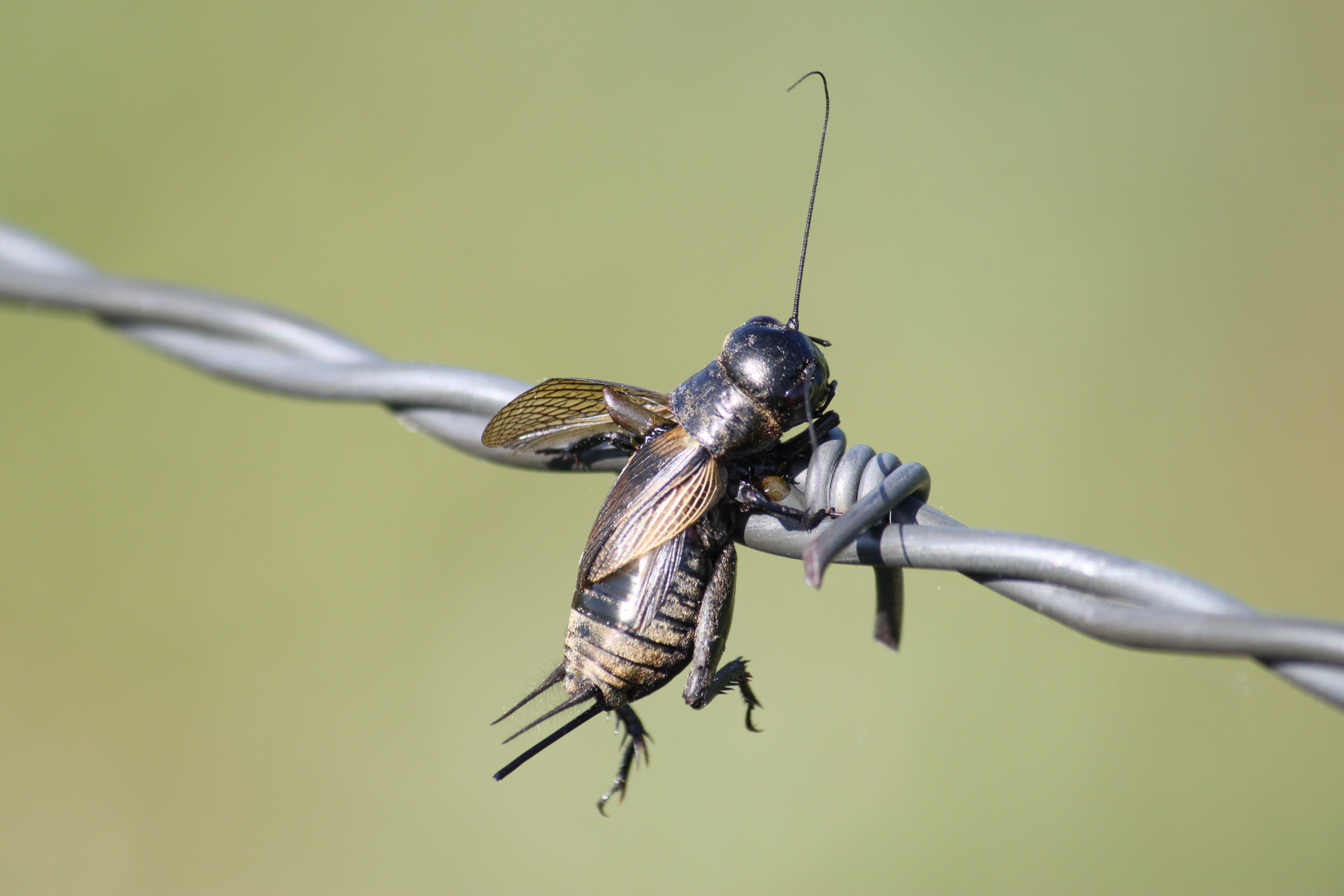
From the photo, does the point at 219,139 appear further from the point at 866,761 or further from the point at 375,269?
the point at 866,761

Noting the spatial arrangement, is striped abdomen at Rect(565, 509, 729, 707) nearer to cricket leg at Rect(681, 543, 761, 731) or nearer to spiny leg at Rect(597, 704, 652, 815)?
cricket leg at Rect(681, 543, 761, 731)

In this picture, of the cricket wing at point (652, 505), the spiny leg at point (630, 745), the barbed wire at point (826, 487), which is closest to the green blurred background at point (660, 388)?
the spiny leg at point (630, 745)

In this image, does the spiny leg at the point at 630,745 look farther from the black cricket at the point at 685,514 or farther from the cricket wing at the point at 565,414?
the cricket wing at the point at 565,414

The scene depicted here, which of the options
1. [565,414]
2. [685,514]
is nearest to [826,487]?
[685,514]

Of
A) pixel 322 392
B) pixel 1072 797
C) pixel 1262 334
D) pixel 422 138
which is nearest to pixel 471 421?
pixel 322 392

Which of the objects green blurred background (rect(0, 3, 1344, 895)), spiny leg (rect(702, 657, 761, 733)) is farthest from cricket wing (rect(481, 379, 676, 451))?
green blurred background (rect(0, 3, 1344, 895))

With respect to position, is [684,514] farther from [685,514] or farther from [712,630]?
[712,630]

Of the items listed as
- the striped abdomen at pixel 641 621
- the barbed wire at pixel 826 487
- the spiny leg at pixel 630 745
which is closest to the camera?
the barbed wire at pixel 826 487
